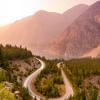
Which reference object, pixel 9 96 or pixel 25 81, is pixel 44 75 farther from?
pixel 9 96

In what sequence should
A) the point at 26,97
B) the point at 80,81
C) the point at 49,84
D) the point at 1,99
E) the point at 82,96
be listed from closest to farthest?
1. the point at 1,99
2. the point at 26,97
3. the point at 82,96
4. the point at 49,84
5. the point at 80,81

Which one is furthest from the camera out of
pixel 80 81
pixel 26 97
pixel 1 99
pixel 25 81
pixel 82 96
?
pixel 80 81

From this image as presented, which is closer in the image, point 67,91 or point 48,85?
point 67,91

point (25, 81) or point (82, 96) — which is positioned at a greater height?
point (25, 81)

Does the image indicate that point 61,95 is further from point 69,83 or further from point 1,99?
point 1,99

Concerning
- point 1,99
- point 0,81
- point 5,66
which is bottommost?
point 1,99

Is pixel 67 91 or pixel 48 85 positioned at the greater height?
pixel 48 85

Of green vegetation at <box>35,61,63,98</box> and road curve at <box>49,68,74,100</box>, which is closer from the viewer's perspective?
road curve at <box>49,68,74,100</box>

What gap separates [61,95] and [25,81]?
85.7 ft

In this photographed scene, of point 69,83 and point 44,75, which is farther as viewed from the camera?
point 44,75

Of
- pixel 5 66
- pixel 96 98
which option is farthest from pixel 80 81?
pixel 96 98

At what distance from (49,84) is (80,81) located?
2921cm

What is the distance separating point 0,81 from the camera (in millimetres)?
82688

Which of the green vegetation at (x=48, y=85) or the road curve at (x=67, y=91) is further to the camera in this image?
the green vegetation at (x=48, y=85)
